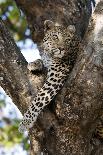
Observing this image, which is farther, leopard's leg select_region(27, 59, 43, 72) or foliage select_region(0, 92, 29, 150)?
foliage select_region(0, 92, 29, 150)

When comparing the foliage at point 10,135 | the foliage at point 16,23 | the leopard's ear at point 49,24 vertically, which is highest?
the leopard's ear at point 49,24

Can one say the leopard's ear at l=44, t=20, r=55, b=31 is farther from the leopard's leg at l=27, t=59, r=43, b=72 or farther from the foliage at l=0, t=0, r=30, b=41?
the foliage at l=0, t=0, r=30, b=41

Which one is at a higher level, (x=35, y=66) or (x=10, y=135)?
(x=35, y=66)

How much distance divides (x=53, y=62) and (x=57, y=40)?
46 centimetres

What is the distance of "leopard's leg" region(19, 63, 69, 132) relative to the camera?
5.52 meters

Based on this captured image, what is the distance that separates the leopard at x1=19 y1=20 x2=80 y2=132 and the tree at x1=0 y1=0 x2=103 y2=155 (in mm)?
99

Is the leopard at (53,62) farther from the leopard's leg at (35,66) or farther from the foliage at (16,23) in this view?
the foliage at (16,23)

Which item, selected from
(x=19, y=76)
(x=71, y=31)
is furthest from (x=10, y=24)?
(x=19, y=76)

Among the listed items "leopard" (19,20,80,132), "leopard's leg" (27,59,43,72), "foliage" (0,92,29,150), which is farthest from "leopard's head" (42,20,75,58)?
"foliage" (0,92,29,150)

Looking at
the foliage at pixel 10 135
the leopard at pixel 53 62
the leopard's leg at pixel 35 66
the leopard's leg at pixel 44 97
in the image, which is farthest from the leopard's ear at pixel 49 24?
the foliage at pixel 10 135

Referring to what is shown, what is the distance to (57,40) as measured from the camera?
662cm

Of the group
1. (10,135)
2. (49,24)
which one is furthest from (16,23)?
(49,24)

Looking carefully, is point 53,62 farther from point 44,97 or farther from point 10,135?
point 10,135

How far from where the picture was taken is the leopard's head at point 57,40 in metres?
6.42
